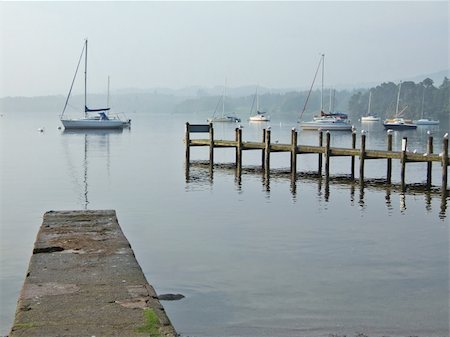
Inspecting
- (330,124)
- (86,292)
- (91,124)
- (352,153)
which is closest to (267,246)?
(86,292)

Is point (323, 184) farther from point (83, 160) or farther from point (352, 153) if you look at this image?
point (83, 160)

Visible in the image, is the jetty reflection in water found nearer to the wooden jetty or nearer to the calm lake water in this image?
the calm lake water

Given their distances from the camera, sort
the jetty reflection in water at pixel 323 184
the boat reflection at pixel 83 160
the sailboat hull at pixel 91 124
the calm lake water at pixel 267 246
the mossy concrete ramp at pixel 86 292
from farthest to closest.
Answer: the sailboat hull at pixel 91 124 → the boat reflection at pixel 83 160 → the jetty reflection in water at pixel 323 184 → the calm lake water at pixel 267 246 → the mossy concrete ramp at pixel 86 292

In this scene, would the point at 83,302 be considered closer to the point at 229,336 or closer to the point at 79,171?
the point at 229,336

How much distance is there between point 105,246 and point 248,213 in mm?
12307

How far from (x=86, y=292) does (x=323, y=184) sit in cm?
2458

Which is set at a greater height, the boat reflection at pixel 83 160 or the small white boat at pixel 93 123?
the small white boat at pixel 93 123

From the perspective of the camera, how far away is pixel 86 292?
425 inches

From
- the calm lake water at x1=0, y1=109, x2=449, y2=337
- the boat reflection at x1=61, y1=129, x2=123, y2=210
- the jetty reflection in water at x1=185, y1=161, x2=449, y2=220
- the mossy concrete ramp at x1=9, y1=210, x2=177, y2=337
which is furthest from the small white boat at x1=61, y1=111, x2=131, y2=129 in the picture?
the mossy concrete ramp at x1=9, y1=210, x2=177, y2=337

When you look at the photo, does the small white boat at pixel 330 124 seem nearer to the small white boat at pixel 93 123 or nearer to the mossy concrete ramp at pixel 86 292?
the small white boat at pixel 93 123

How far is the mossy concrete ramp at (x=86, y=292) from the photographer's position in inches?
365

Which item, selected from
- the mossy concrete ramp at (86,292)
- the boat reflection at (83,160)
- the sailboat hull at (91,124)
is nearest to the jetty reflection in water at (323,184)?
the boat reflection at (83,160)

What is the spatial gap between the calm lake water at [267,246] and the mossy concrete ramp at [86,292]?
153 cm

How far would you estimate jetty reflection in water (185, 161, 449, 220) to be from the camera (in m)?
29.3
